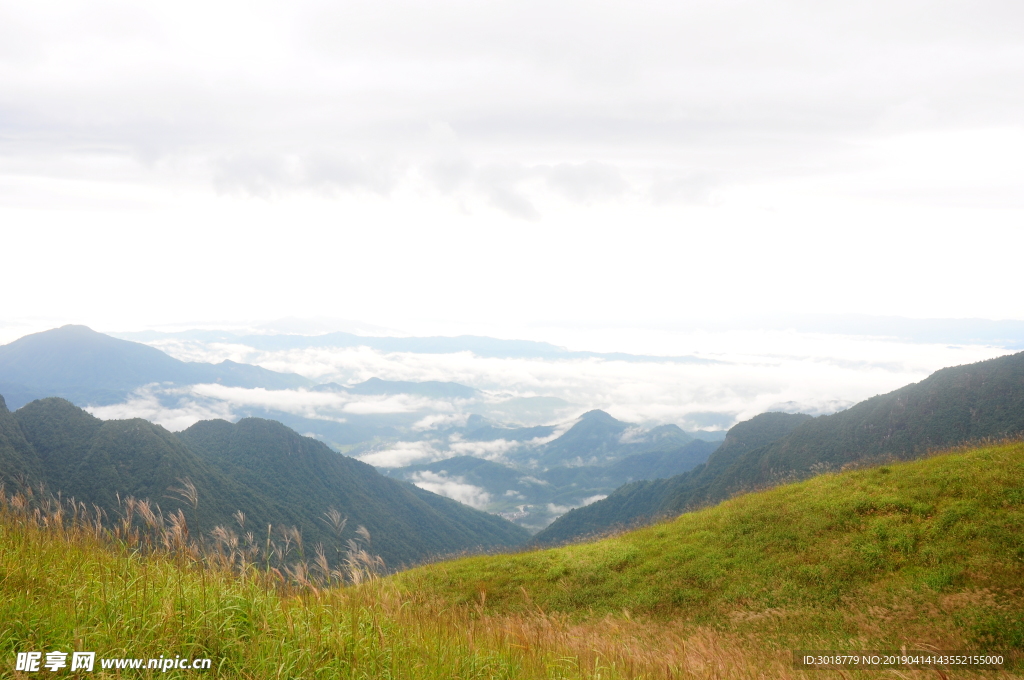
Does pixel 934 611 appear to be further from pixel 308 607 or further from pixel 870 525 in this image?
pixel 308 607

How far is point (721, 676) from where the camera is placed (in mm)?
7906

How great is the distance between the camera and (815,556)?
613 inches

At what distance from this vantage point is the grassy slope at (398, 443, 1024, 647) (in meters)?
13.0

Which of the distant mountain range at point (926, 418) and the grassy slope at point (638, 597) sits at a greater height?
the grassy slope at point (638, 597)

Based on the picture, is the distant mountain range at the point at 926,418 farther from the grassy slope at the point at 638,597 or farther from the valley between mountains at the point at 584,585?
the valley between mountains at the point at 584,585

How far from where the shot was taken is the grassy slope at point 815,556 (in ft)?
42.7

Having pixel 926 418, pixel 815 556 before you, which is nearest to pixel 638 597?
pixel 815 556

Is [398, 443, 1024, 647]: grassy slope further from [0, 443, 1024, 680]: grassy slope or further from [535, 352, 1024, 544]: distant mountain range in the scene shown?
[535, 352, 1024, 544]: distant mountain range

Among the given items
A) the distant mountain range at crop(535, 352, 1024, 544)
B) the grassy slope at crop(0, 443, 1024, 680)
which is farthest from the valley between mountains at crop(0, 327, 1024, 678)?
the distant mountain range at crop(535, 352, 1024, 544)

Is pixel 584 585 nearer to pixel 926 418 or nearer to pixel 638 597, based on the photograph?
pixel 638 597

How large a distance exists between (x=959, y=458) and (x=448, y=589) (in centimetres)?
1930

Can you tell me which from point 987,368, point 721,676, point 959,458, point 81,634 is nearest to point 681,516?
point 959,458

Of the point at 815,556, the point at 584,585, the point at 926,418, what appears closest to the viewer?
the point at 815,556

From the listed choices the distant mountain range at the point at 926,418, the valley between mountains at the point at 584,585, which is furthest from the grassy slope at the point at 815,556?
the distant mountain range at the point at 926,418
